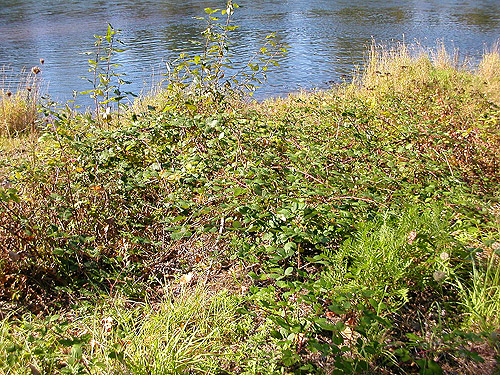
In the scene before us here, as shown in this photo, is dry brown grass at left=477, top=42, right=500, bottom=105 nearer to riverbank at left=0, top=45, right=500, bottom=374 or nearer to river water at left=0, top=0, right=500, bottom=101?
river water at left=0, top=0, right=500, bottom=101

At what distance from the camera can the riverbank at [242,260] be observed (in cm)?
231

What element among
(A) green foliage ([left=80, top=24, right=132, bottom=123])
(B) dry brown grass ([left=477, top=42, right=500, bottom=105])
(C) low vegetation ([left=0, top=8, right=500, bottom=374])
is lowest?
(B) dry brown grass ([left=477, top=42, right=500, bottom=105])

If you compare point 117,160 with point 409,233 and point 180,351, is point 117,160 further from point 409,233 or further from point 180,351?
point 409,233

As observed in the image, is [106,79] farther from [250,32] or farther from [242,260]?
[250,32]

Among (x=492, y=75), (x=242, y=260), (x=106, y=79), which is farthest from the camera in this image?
(x=492, y=75)

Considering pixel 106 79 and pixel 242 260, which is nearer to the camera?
pixel 242 260

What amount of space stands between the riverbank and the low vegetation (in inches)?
0.5

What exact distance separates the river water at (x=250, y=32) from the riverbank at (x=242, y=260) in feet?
17.6

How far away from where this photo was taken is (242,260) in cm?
306

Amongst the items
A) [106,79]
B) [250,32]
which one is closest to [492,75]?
[106,79]

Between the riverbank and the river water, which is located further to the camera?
the river water

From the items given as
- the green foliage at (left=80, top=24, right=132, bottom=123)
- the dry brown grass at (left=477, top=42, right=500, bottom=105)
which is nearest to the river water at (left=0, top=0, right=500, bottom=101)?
the dry brown grass at (left=477, top=42, right=500, bottom=105)

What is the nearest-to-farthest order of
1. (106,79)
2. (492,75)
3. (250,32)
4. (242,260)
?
(242,260)
(106,79)
(492,75)
(250,32)

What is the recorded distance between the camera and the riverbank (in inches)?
91.0
